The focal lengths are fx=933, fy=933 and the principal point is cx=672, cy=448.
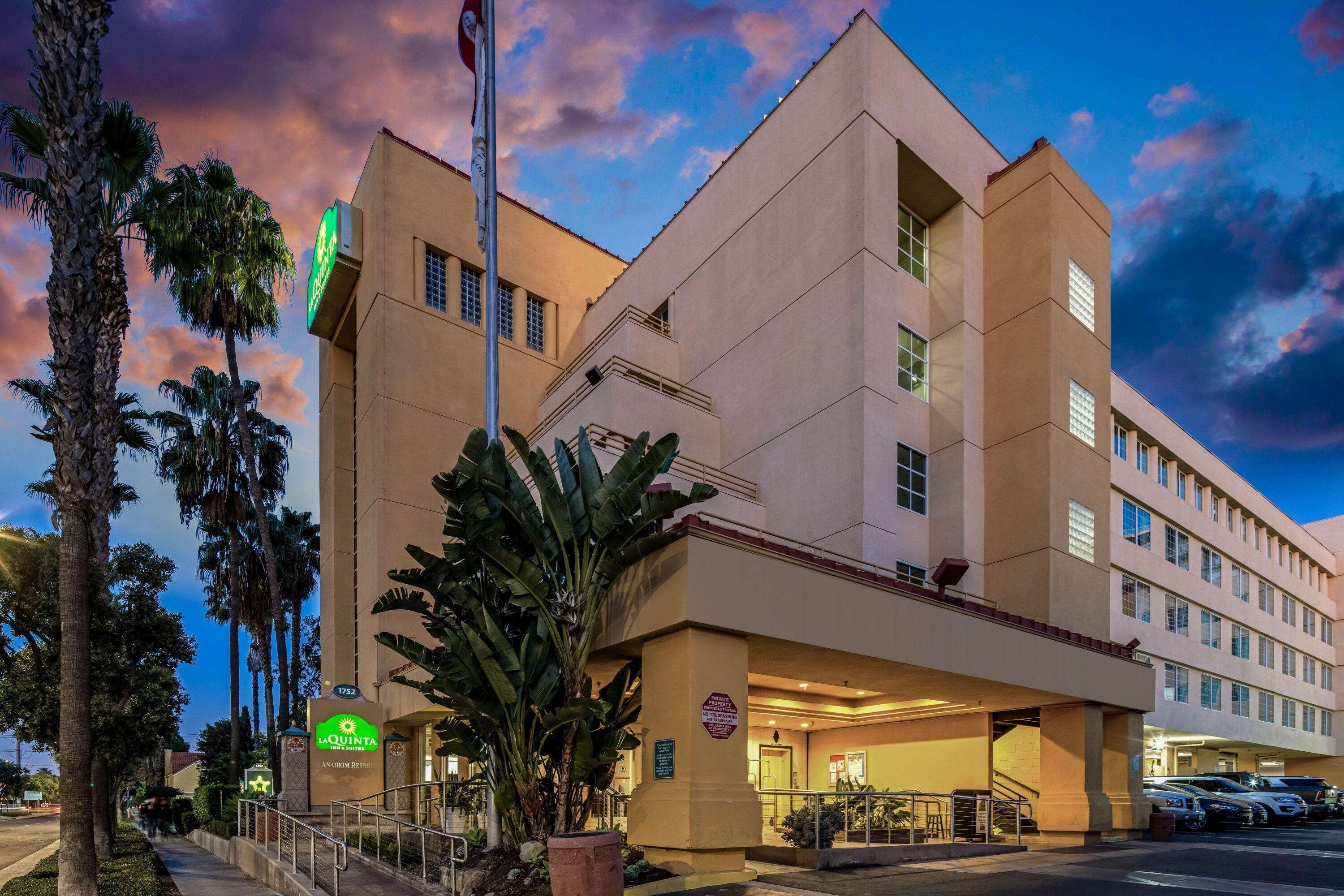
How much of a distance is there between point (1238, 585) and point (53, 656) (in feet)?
157

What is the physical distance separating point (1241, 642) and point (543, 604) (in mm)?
42202

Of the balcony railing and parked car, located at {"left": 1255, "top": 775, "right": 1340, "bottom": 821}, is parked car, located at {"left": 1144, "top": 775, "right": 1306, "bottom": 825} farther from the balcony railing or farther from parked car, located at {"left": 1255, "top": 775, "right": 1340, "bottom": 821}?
the balcony railing

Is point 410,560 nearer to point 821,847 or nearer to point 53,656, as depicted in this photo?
point 53,656

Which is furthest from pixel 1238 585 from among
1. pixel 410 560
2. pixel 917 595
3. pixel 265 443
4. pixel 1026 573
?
pixel 265 443

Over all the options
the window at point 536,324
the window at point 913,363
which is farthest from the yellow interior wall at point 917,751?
the window at point 536,324

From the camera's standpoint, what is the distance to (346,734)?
27562 mm

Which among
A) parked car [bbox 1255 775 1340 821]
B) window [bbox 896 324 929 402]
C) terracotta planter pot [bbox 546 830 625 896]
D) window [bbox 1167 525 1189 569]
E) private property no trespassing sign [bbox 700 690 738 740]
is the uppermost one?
window [bbox 896 324 929 402]

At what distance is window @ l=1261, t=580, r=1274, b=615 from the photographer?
47750 mm

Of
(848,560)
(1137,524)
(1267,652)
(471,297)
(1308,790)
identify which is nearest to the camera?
(848,560)

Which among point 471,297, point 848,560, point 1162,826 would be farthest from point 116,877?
point 1162,826

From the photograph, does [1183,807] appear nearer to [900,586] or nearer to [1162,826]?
[1162,826]

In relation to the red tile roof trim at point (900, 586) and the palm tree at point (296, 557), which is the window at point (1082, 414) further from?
the palm tree at point (296, 557)

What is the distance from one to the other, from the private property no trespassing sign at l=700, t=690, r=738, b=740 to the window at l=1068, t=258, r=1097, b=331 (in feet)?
57.1

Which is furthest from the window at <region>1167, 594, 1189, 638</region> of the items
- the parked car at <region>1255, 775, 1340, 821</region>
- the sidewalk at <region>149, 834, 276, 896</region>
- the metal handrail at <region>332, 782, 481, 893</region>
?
the sidewalk at <region>149, 834, 276, 896</region>
